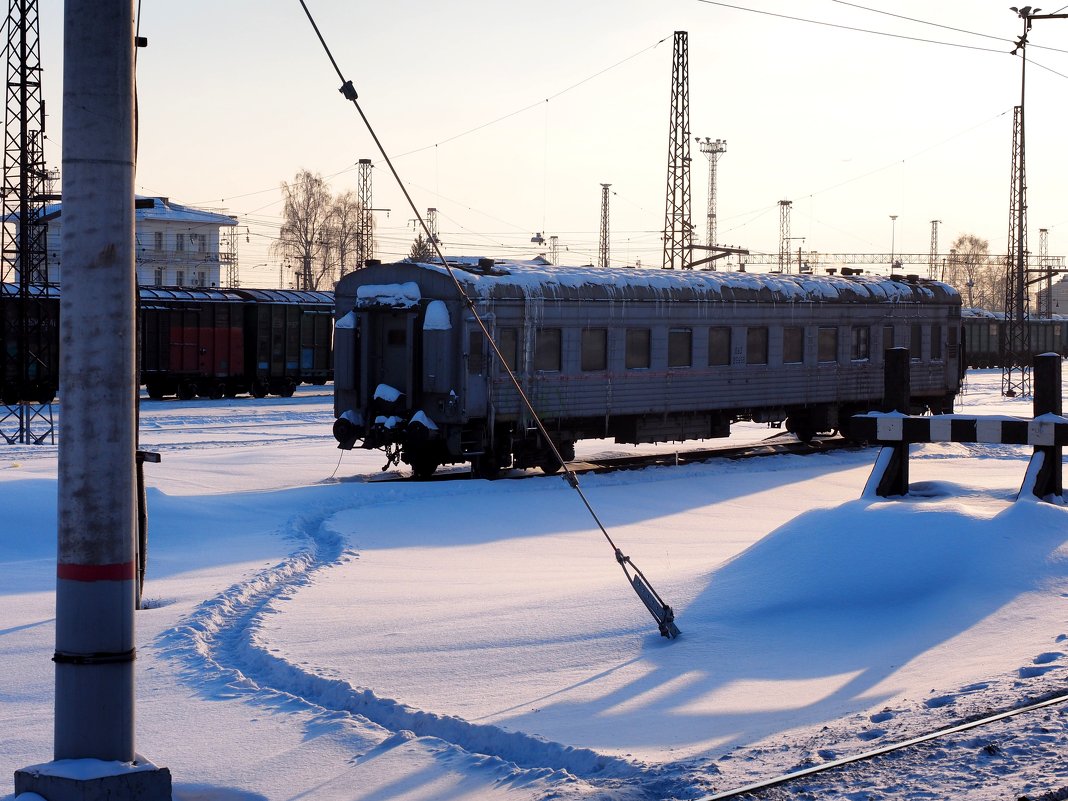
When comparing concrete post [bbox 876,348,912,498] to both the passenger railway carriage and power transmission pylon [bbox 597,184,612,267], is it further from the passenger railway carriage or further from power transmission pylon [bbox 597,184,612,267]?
power transmission pylon [bbox 597,184,612,267]

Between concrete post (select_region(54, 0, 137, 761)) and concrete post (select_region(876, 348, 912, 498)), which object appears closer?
concrete post (select_region(54, 0, 137, 761))

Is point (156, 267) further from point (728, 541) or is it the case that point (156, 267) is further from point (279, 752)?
point (279, 752)

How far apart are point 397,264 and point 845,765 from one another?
13807 mm

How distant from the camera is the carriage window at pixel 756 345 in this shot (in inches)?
909

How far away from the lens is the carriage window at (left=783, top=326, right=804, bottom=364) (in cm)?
2391

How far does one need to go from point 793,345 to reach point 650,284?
4.09 metres

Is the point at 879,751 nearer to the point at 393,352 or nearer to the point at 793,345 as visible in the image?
the point at 393,352

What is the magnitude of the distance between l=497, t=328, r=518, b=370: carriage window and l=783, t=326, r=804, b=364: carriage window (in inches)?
272

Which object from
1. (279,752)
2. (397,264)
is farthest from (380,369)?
(279,752)

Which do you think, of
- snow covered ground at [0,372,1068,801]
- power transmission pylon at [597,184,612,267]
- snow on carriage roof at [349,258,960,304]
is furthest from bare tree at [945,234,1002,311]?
snow covered ground at [0,372,1068,801]

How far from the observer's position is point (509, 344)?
18.8 metres

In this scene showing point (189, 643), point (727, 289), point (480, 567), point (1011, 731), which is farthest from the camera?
point (727, 289)

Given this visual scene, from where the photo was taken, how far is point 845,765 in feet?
20.0

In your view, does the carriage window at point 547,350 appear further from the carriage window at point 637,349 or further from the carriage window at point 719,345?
the carriage window at point 719,345
